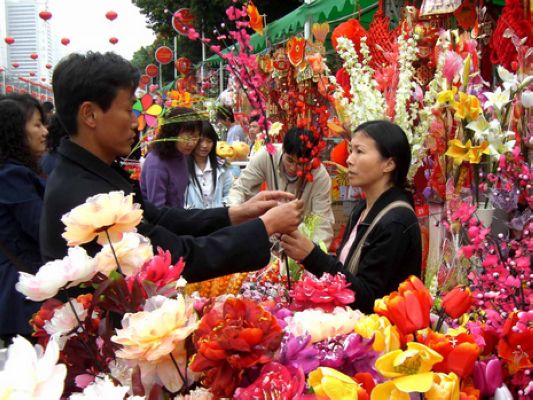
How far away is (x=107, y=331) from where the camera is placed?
0.85 meters

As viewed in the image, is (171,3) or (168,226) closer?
(168,226)

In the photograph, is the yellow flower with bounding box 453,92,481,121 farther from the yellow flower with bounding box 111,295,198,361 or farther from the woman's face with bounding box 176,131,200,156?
the woman's face with bounding box 176,131,200,156

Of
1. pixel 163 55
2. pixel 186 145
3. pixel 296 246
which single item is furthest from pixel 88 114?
pixel 163 55

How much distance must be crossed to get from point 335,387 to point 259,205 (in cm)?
107

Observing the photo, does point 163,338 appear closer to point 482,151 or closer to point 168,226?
point 168,226

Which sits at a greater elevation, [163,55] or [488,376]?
[163,55]

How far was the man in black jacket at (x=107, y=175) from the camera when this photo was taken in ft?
4.41

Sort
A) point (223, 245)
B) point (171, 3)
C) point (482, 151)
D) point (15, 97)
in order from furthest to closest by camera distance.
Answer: point (171, 3)
point (15, 97)
point (482, 151)
point (223, 245)

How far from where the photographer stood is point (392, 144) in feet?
6.61

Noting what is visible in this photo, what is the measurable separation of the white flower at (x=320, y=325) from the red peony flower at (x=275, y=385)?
0.09 m

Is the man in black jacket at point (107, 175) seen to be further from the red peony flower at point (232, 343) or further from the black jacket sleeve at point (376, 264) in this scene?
the red peony flower at point (232, 343)

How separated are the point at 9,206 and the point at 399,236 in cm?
157

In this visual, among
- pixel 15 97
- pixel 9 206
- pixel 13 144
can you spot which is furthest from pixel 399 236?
pixel 15 97

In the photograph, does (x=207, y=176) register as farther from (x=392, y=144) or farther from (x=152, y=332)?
(x=152, y=332)
